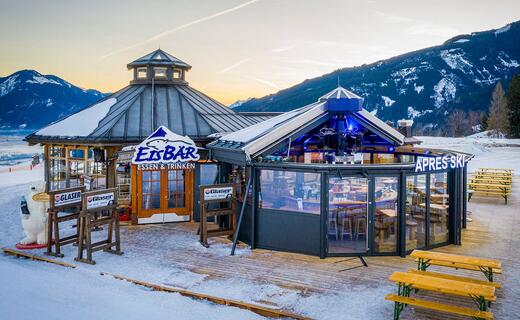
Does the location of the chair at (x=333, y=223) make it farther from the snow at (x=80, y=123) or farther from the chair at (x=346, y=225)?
the snow at (x=80, y=123)

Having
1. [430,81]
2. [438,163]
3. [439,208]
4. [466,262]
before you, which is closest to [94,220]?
[466,262]

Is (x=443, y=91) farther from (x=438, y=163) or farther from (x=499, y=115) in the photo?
(x=438, y=163)

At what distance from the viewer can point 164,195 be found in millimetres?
13516

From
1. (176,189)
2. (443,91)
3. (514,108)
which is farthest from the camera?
(443,91)

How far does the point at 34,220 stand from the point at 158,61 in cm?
796

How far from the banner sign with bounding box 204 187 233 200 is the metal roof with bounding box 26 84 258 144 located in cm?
359

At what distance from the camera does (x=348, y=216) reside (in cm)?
988

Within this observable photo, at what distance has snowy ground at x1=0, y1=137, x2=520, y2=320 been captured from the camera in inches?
269

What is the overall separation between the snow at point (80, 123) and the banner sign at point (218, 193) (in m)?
5.17

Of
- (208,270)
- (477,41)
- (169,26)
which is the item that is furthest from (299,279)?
(477,41)

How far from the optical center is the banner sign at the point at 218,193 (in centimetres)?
1072

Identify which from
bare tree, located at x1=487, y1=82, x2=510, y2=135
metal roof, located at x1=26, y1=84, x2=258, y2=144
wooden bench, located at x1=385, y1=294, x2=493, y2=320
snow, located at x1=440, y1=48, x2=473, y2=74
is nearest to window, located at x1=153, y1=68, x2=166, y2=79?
metal roof, located at x1=26, y1=84, x2=258, y2=144

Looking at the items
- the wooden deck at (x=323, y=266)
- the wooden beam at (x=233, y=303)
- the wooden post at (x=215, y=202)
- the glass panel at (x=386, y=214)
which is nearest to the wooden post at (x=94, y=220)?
the wooden deck at (x=323, y=266)

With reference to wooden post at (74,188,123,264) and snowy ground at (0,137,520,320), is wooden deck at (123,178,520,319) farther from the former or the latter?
wooden post at (74,188,123,264)
